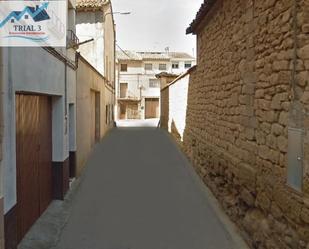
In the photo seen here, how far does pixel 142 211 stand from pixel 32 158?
86.2 inches

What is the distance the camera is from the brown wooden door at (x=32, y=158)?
4590 millimetres

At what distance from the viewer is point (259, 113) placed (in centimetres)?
480

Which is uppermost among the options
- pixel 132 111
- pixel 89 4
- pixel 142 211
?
pixel 89 4

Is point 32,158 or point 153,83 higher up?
point 153,83

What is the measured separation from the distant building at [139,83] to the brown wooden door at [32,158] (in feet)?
113

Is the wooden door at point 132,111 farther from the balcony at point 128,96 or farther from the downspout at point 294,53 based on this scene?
the downspout at point 294,53

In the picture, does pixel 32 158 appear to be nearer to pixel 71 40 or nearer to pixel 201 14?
pixel 71 40

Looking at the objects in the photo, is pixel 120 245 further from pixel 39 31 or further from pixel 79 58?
pixel 79 58

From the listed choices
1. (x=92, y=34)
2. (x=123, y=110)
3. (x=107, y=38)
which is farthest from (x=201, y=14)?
(x=123, y=110)

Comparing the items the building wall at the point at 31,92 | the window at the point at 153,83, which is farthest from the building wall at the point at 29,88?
the window at the point at 153,83

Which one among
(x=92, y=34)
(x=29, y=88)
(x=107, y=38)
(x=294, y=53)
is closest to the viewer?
(x=294, y=53)

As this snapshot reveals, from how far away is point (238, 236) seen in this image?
5164 millimetres

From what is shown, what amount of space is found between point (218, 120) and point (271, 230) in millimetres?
3370

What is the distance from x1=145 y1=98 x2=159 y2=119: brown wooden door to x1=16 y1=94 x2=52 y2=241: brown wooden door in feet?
114
